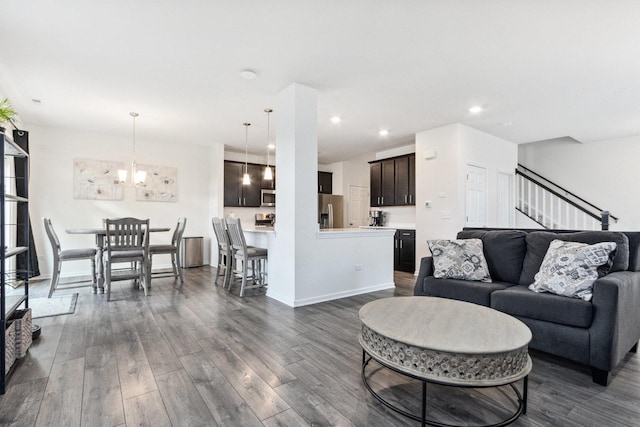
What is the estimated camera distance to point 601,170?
20.4 ft

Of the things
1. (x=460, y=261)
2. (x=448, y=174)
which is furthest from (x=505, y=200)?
(x=460, y=261)

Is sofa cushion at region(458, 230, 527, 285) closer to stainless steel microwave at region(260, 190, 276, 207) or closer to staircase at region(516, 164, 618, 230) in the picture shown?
staircase at region(516, 164, 618, 230)

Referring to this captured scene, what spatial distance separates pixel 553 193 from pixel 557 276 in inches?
194

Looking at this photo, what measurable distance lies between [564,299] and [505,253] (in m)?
0.84

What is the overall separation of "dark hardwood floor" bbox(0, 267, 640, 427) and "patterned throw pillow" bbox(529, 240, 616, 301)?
535 mm

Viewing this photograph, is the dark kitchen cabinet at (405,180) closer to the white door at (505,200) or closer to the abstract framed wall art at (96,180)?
the white door at (505,200)

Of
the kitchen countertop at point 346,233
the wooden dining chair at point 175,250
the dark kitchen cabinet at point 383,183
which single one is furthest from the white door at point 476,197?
the wooden dining chair at point 175,250

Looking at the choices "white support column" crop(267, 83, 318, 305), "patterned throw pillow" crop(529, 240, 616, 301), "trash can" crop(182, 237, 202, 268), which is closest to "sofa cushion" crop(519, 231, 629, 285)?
"patterned throw pillow" crop(529, 240, 616, 301)

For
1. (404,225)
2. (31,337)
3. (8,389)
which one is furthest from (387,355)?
(404,225)

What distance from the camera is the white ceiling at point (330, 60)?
2.37 meters

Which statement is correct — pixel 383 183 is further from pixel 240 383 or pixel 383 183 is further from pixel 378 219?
pixel 240 383

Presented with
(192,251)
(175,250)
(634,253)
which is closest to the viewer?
(634,253)

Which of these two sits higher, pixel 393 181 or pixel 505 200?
pixel 393 181

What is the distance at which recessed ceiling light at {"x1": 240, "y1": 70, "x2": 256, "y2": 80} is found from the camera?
333 centimetres
